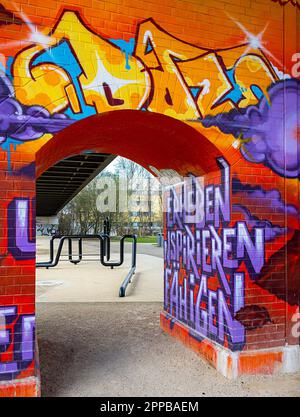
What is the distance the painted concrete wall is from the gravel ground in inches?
10.7

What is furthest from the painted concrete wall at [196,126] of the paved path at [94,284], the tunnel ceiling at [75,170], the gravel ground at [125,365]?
the tunnel ceiling at [75,170]

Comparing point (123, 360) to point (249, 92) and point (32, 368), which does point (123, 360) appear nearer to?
point (32, 368)

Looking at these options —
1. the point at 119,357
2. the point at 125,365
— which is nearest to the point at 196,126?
the point at 125,365

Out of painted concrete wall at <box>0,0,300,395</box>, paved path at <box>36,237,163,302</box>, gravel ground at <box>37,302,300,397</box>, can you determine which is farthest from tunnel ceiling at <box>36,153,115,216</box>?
painted concrete wall at <box>0,0,300,395</box>

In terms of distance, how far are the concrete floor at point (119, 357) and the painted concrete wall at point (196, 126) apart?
297 mm

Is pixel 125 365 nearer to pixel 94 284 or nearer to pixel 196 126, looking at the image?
pixel 196 126

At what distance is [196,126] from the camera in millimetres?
4023

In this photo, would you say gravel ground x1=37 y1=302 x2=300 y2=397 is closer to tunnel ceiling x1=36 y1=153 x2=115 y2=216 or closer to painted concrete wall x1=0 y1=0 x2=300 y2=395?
painted concrete wall x1=0 y1=0 x2=300 y2=395

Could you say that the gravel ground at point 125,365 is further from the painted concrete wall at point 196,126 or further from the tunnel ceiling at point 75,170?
the tunnel ceiling at point 75,170

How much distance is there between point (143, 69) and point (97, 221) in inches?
1716

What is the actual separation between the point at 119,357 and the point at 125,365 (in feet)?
1.03

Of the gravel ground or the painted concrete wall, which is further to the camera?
the gravel ground

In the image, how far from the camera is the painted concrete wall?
347 cm

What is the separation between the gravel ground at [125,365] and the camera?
3.83 metres
